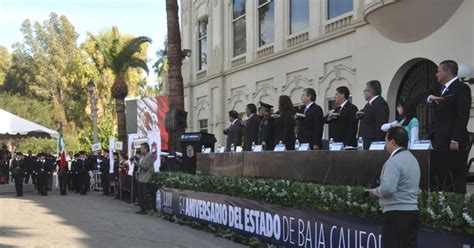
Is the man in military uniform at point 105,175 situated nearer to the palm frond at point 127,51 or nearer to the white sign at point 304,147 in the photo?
the palm frond at point 127,51

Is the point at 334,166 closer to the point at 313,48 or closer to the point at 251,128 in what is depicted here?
the point at 251,128

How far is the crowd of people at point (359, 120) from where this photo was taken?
7.07 metres

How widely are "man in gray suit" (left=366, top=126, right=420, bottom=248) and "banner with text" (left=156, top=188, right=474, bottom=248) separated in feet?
1.41

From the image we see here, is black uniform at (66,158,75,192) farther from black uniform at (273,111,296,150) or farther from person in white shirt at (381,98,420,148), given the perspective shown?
person in white shirt at (381,98,420,148)

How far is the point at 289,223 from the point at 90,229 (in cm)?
490

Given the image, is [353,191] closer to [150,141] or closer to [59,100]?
[150,141]

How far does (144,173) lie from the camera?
14938 mm

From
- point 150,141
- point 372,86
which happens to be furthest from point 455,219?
point 150,141

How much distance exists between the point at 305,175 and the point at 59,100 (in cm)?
6202

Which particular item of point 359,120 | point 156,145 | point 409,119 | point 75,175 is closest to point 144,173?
point 156,145

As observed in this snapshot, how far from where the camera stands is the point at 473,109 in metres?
12.4

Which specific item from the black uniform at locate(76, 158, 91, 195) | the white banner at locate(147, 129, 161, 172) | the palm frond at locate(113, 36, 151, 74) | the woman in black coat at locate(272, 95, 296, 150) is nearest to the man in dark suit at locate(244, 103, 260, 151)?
the woman in black coat at locate(272, 95, 296, 150)

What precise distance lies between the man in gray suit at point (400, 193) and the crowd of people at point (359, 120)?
1259 mm

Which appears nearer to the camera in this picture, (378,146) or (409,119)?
(378,146)
